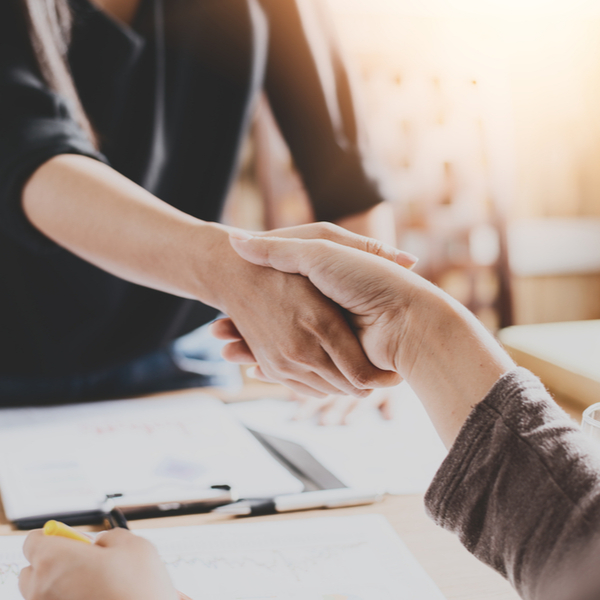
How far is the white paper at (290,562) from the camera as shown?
0.36 m

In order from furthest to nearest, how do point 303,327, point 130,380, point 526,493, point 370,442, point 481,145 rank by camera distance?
1. point 481,145
2. point 130,380
3. point 370,442
4. point 303,327
5. point 526,493

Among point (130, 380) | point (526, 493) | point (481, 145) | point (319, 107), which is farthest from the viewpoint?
point (481, 145)

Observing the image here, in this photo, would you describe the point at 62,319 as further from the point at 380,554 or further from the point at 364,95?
the point at 364,95

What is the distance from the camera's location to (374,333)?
1.51ft

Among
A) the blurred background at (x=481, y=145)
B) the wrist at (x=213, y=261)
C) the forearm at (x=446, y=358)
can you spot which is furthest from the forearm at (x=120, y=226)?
the blurred background at (x=481, y=145)

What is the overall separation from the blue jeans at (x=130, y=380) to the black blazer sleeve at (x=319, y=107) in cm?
33

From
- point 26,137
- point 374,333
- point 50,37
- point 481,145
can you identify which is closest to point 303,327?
point 374,333

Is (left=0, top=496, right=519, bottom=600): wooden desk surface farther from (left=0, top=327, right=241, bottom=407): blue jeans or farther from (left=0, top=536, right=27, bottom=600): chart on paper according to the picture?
(left=0, top=327, right=241, bottom=407): blue jeans

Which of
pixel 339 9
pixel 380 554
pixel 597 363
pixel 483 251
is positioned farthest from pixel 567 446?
pixel 339 9

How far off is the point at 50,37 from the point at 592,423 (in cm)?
71

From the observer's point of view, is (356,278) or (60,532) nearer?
(60,532)

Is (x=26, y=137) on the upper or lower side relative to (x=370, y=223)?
upper

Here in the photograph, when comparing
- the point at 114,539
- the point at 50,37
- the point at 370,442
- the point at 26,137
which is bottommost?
the point at 370,442

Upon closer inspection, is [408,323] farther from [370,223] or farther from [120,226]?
[370,223]
